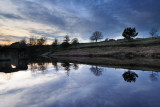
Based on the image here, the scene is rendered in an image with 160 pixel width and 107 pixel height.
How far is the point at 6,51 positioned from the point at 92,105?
137ft

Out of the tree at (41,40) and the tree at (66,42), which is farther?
the tree at (41,40)

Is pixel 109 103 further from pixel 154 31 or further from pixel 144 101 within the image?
pixel 154 31

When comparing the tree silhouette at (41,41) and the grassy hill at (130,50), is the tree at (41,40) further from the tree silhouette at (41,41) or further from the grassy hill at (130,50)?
the grassy hill at (130,50)

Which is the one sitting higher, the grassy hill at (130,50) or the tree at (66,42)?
the tree at (66,42)

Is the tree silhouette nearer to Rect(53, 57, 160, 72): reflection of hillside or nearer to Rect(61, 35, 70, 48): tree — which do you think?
Rect(61, 35, 70, 48): tree

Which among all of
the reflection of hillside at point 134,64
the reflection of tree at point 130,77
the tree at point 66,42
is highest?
the tree at point 66,42

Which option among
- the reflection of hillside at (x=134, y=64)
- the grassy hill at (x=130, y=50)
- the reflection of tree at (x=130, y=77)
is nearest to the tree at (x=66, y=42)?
the grassy hill at (x=130, y=50)

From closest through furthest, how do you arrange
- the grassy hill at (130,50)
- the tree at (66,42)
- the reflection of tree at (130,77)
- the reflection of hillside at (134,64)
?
the reflection of tree at (130,77), the reflection of hillside at (134,64), the grassy hill at (130,50), the tree at (66,42)

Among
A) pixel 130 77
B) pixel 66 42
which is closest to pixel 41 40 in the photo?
pixel 66 42

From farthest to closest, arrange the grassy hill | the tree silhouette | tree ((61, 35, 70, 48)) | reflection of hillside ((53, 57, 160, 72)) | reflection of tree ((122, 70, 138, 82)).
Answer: the tree silhouette < tree ((61, 35, 70, 48)) < the grassy hill < reflection of hillside ((53, 57, 160, 72)) < reflection of tree ((122, 70, 138, 82))

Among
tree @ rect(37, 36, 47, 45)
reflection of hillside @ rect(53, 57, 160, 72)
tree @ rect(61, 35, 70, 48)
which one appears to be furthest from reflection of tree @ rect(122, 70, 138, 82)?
tree @ rect(37, 36, 47, 45)

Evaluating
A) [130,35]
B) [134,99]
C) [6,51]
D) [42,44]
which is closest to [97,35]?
[130,35]

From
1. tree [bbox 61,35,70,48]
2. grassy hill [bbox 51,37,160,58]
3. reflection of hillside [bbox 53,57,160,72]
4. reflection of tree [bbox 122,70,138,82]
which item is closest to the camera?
reflection of tree [bbox 122,70,138,82]

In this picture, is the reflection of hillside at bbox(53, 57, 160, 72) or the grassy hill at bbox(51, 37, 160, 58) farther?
the grassy hill at bbox(51, 37, 160, 58)
